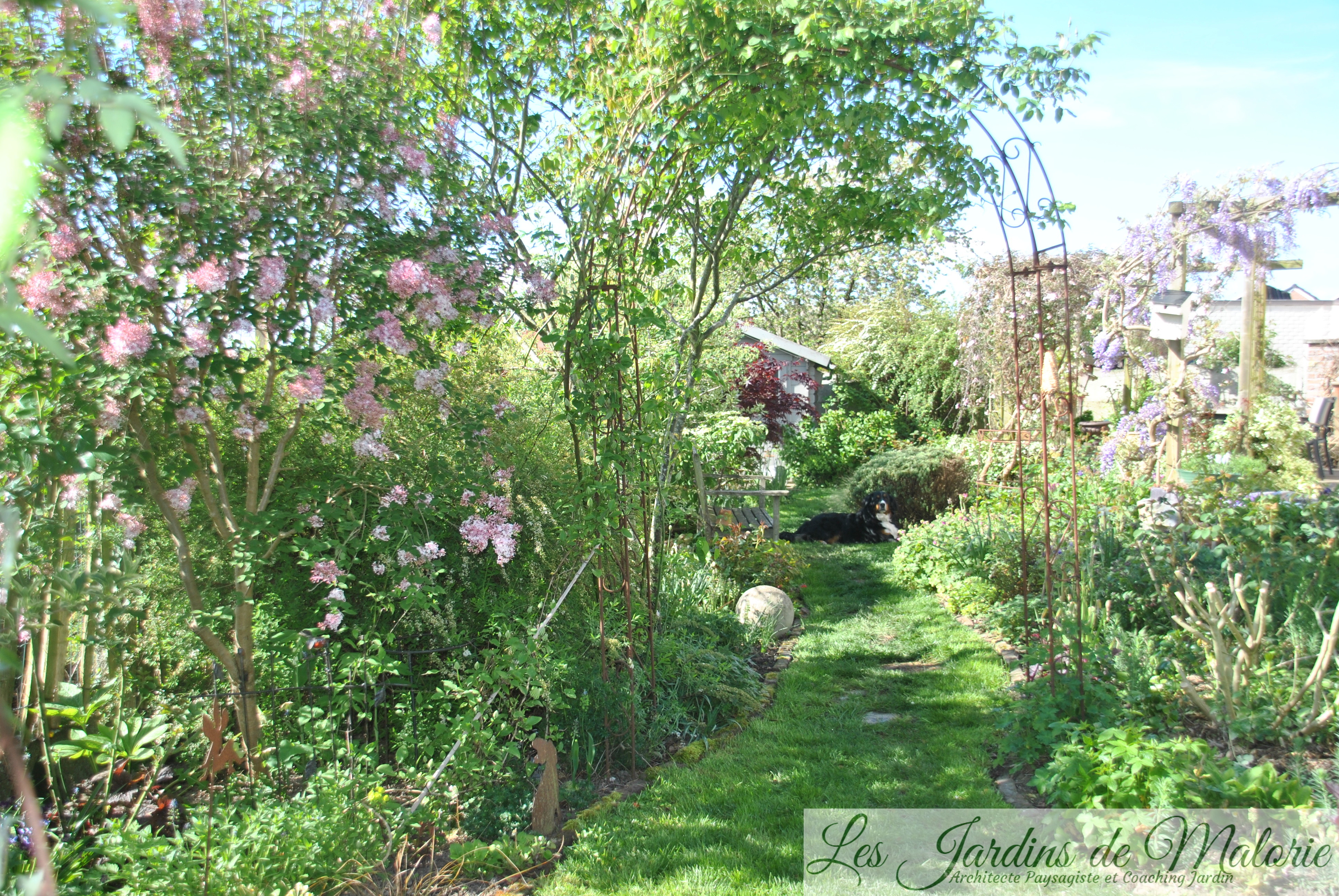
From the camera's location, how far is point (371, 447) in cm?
277

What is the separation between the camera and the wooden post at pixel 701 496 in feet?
19.5

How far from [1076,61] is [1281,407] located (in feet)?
13.7

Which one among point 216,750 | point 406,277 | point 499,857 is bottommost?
point 499,857

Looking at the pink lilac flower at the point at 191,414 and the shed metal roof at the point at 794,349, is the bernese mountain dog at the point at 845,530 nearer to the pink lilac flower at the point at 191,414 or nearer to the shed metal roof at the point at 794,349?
the shed metal roof at the point at 794,349

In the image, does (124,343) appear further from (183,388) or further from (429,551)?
(429,551)

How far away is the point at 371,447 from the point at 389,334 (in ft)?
1.25

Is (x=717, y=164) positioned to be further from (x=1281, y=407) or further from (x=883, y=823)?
(x=1281, y=407)

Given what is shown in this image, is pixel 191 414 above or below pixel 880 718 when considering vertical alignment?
above

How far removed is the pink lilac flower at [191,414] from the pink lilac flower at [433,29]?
190 cm

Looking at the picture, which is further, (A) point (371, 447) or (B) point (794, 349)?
(B) point (794, 349)

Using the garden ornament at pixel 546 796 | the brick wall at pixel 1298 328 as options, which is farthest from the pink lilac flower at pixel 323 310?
the brick wall at pixel 1298 328

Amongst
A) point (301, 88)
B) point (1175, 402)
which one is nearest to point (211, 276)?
point (301, 88)

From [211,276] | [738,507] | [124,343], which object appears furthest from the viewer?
[738,507]

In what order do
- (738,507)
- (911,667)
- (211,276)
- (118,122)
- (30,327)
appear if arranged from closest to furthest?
(30,327), (118,122), (211,276), (911,667), (738,507)
